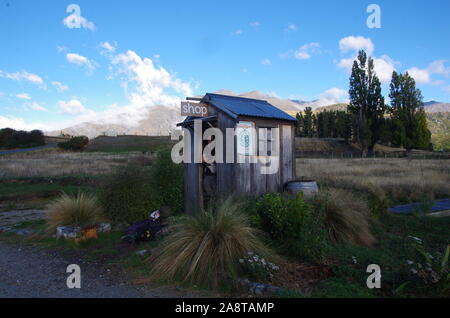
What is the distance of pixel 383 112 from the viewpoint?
45531 mm

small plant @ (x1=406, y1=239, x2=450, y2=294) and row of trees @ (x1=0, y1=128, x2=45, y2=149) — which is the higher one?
row of trees @ (x1=0, y1=128, x2=45, y2=149)

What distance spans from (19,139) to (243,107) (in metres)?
67.0

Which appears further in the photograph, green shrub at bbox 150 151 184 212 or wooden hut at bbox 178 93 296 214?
green shrub at bbox 150 151 184 212

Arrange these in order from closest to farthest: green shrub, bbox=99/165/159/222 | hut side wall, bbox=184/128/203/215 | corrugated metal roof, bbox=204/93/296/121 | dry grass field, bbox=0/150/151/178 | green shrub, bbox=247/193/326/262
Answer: green shrub, bbox=247/193/326/262 < corrugated metal roof, bbox=204/93/296/121 < green shrub, bbox=99/165/159/222 < hut side wall, bbox=184/128/203/215 < dry grass field, bbox=0/150/151/178

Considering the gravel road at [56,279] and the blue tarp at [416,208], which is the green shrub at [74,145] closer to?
the gravel road at [56,279]

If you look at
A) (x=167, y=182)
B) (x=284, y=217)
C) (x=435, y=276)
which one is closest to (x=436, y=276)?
(x=435, y=276)

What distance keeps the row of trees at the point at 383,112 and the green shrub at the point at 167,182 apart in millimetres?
36413

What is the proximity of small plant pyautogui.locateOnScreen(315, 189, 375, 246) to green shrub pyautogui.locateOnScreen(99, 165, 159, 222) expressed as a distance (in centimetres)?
469

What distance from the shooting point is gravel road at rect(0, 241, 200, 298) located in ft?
15.1

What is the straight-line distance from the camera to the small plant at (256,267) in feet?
15.5

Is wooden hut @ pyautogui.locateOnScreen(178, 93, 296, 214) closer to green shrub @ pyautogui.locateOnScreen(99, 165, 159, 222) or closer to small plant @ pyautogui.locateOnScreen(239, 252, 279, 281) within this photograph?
green shrub @ pyautogui.locateOnScreen(99, 165, 159, 222)

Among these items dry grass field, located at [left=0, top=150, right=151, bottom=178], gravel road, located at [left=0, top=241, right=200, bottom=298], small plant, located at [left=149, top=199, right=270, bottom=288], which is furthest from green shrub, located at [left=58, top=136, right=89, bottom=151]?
small plant, located at [left=149, top=199, right=270, bottom=288]
